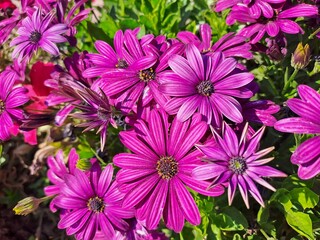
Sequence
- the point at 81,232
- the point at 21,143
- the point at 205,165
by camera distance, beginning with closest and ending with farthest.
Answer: the point at 205,165 < the point at 81,232 < the point at 21,143

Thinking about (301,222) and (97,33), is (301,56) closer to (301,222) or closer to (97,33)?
(301,222)

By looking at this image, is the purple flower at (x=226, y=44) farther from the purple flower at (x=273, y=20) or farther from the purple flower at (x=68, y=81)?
the purple flower at (x=68, y=81)

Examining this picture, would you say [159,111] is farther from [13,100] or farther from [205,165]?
[13,100]

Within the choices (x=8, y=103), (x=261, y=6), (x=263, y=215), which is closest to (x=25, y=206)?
(x=8, y=103)

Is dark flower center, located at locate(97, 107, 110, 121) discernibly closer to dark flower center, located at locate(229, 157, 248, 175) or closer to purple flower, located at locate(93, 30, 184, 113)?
purple flower, located at locate(93, 30, 184, 113)

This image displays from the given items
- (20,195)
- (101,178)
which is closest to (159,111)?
(101,178)

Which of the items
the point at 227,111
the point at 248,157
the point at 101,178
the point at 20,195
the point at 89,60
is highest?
the point at 89,60

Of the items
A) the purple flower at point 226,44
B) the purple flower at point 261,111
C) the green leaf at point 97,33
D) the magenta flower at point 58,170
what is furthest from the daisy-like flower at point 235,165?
the green leaf at point 97,33
